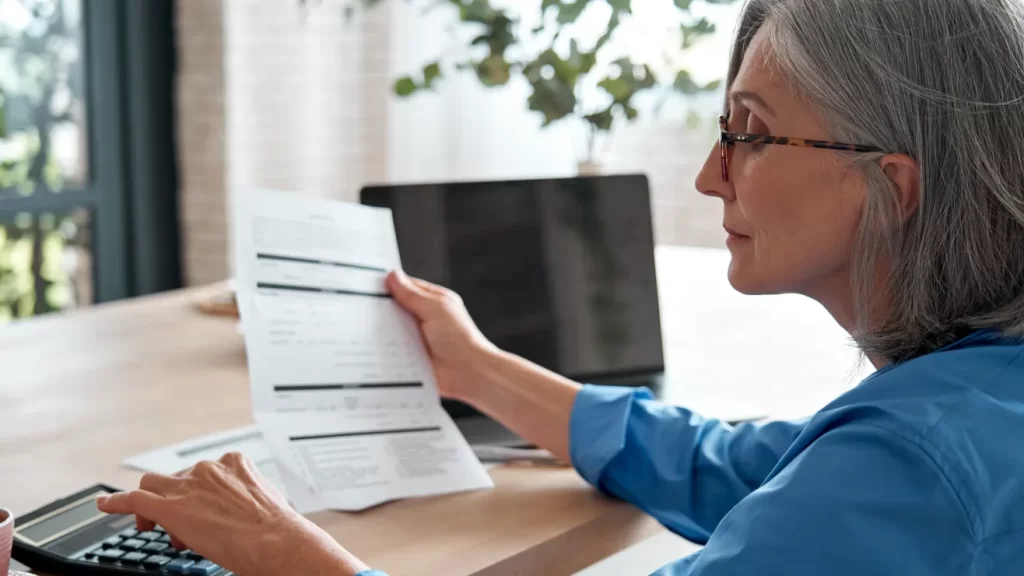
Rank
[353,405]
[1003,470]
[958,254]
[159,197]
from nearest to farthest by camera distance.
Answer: [1003,470]
[958,254]
[353,405]
[159,197]

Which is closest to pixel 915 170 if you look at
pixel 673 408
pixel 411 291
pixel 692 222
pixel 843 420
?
pixel 843 420

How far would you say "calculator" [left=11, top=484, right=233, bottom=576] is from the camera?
0.90 m

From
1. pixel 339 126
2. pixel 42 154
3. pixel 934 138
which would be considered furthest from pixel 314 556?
pixel 339 126

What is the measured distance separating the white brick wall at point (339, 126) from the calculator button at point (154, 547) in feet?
8.22

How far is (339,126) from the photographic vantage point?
12.0ft

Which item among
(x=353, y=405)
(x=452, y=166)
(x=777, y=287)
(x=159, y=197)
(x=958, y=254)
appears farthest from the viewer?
(x=452, y=166)

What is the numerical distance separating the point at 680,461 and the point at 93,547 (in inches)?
22.3

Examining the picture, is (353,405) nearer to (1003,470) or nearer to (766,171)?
(766,171)

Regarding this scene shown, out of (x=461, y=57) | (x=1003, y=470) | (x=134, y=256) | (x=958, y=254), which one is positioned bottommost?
(x=134, y=256)

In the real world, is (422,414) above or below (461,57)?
below

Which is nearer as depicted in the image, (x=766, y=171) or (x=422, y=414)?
(x=766, y=171)

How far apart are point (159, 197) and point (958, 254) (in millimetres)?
2911

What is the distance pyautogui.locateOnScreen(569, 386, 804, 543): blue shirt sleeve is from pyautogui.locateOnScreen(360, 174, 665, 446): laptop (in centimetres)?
17

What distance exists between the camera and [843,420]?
2.59 feet
